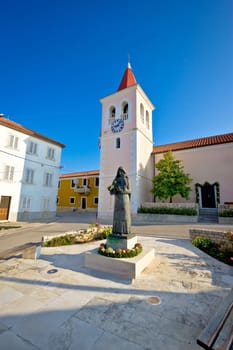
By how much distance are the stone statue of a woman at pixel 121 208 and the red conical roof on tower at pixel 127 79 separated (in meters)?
19.4

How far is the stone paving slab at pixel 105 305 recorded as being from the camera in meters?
2.29

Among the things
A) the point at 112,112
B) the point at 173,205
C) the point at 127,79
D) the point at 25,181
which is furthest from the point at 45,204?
the point at 127,79

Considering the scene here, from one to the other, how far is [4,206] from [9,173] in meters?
3.48

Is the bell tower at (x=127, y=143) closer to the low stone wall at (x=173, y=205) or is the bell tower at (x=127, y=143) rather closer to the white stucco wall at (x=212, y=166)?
the low stone wall at (x=173, y=205)

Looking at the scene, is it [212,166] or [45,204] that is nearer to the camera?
[212,166]

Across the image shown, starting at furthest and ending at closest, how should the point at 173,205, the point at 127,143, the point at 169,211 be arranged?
the point at 127,143
the point at 173,205
the point at 169,211

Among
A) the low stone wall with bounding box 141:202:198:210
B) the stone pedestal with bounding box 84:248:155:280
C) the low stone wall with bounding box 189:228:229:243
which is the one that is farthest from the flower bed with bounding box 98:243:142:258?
the low stone wall with bounding box 141:202:198:210

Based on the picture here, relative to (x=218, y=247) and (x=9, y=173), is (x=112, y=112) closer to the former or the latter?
(x=9, y=173)

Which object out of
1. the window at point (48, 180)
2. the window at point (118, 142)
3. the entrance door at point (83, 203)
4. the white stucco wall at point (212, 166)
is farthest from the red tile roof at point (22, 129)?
the white stucco wall at point (212, 166)

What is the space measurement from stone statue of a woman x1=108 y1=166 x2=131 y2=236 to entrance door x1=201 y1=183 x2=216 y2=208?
1576cm

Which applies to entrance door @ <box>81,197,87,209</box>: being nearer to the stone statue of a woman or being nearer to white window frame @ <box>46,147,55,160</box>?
white window frame @ <box>46,147,55,160</box>

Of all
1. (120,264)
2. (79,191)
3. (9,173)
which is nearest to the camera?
(120,264)

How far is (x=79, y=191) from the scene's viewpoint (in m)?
30.4

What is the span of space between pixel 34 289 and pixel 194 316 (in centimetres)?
336
